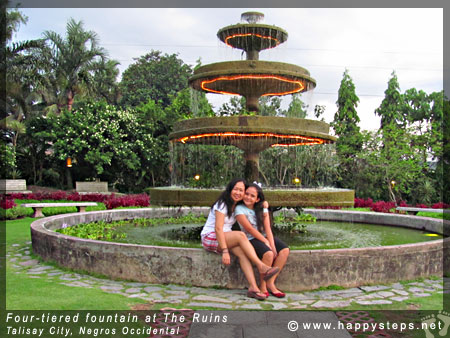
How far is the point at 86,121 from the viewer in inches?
1013

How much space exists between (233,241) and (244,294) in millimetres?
688

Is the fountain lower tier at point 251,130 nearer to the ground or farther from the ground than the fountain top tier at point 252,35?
nearer to the ground

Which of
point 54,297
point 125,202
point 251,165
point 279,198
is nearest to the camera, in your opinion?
point 54,297

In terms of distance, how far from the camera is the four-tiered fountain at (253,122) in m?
7.60

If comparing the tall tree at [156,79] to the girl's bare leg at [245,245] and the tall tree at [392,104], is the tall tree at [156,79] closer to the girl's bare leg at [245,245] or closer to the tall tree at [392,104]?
the tall tree at [392,104]

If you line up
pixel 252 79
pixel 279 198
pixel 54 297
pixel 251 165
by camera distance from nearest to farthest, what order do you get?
pixel 54 297, pixel 279 198, pixel 252 79, pixel 251 165

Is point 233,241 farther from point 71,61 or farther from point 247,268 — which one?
point 71,61

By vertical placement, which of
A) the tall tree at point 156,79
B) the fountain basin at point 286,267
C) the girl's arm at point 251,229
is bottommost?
the fountain basin at point 286,267

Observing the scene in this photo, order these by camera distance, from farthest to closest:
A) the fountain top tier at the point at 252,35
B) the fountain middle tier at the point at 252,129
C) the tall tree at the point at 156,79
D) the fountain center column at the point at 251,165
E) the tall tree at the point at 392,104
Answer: the tall tree at the point at 156,79 → the tall tree at the point at 392,104 → the fountain center column at the point at 251,165 → the fountain top tier at the point at 252,35 → the fountain middle tier at the point at 252,129

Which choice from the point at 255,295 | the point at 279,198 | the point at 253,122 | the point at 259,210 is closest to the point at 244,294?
the point at 255,295

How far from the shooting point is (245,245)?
548 cm

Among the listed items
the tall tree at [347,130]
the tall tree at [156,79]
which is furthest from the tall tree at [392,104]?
the tall tree at [156,79]

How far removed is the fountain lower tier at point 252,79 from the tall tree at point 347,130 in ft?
48.6

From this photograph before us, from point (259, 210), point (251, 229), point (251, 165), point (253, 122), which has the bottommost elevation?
point (251, 229)
